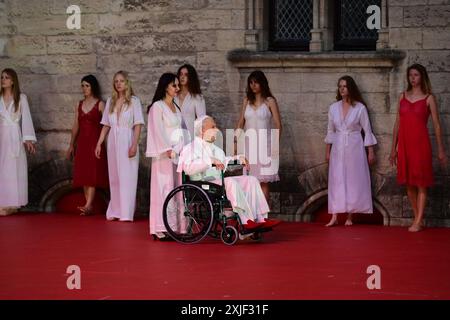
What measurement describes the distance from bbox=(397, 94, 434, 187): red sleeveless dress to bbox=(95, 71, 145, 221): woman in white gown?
3.43 metres

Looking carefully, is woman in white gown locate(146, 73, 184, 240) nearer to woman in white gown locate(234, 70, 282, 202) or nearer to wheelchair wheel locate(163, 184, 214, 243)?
wheelchair wheel locate(163, 184, 214, 243)

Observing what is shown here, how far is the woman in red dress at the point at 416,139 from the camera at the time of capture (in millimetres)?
14742

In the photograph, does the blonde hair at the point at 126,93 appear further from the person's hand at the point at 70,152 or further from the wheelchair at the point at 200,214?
the wheelchair at the point at 200,214

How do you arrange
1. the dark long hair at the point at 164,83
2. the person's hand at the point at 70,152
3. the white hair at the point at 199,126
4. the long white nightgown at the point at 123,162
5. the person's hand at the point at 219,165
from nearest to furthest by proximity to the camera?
1. the person's hand at the point at 219,165
2. the white hair at the point at 199,126
3. the dark long hair at the point at 164,83
4. the long white nightgown at the point at 123,162
5. the person's hand at the point at 70,152

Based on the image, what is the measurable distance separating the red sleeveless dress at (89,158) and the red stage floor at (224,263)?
55.0 inches

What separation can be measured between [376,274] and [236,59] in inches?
245

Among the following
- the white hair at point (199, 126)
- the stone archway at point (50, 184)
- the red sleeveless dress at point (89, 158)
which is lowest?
the stone archway at point (50, 184)

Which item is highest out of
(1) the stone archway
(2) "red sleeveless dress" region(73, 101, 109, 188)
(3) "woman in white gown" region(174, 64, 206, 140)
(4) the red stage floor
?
(3) "woman in white gown" region(174, 64, 206, 140)

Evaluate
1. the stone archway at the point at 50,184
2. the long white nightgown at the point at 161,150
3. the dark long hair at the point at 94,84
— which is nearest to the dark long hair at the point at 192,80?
the dark long hair at the point at 94,84

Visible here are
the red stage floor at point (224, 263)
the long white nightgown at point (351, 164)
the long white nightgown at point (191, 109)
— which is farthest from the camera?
the long white nightgown at point (191, 109)

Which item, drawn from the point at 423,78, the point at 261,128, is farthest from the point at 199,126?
the point at 423,78

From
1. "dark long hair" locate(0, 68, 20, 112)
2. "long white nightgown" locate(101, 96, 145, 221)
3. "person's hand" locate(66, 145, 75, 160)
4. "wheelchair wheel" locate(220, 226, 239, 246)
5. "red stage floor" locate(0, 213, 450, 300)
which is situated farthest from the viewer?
"person's hand" locate(66, 145, 75, 160)

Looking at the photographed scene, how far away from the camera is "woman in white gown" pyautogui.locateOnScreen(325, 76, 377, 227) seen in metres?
15.3

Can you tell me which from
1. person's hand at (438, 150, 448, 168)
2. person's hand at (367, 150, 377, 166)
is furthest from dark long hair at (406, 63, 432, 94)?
person's hand at (367, 150, 377, 166)
